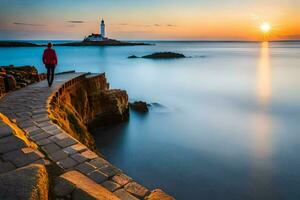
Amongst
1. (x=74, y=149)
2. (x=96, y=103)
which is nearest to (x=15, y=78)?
(x=96, y=103)

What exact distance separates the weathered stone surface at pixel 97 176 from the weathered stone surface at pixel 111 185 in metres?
0.09

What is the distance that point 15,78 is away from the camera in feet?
35.0

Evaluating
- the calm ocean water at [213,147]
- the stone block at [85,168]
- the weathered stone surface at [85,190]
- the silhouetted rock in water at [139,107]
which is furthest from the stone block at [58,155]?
the silhouetted rock in water at [139,107]

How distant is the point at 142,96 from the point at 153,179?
14.2 metres

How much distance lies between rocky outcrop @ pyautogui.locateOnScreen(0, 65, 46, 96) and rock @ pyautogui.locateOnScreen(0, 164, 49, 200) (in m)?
6.79

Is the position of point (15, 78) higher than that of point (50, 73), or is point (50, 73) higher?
point (50, 73)

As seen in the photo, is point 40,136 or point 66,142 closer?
point 66,142

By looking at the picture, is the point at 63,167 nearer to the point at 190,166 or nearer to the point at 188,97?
the point at 190,166

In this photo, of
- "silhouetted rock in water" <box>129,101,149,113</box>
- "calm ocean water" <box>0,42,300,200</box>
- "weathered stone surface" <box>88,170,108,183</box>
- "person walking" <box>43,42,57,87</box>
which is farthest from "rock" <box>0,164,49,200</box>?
"silhouetted rock in water" <box>129,101,149,113</box>

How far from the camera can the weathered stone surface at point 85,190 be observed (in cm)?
294

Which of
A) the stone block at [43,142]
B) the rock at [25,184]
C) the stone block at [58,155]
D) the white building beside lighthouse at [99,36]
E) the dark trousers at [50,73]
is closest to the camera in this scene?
the rock at [25,184]

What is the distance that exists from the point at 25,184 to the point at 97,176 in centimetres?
121

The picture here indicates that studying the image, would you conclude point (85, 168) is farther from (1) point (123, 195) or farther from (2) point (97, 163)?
(1) point (123, 195)

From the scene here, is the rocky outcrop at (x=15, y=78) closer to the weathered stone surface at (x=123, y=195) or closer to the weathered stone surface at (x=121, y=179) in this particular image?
the weathered stone surface at (x=121, y=179)
